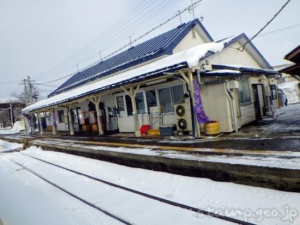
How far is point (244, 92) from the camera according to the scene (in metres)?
11.1

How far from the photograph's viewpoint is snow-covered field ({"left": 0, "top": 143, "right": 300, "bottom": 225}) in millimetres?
3477

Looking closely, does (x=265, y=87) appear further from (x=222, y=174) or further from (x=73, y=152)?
(x=73, y=152)

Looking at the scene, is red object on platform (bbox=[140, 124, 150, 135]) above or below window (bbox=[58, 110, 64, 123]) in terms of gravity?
below

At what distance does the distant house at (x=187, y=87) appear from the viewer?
8.73 meters

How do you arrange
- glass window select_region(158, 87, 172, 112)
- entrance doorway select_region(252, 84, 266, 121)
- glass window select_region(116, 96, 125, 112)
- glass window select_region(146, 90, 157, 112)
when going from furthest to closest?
glass window select_region(116, 96, 125, 112) → entrance doorway select_region(252, 84, 266, 121) → glass window select_region(146, 90, 157, 112) → glass window select_region(158, 87, 172, 112)

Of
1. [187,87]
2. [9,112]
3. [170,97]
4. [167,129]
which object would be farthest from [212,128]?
[9,112]

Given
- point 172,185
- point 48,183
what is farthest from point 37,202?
point 172,185

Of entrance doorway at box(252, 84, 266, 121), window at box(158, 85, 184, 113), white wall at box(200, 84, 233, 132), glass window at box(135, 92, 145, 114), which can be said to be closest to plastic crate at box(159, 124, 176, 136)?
window at box(158, 85, 184, 113)

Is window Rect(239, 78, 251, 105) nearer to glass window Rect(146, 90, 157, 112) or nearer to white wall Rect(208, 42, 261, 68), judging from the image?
white wall Rect(208, 42, 261, 68)

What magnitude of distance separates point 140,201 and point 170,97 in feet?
22.2

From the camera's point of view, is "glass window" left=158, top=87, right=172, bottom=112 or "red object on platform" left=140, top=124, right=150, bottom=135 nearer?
"glass window" left=158, top=87, right=172, bottom=112

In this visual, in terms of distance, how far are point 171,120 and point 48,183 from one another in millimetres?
6056

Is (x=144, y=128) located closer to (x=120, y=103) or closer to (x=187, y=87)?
(x=120, y=103)

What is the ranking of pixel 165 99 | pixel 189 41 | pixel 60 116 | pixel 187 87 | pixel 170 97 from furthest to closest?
pixel 60 116 → pixel 189 41 → pixel 165 99 → pixel 170 97 → pixel 187 87
